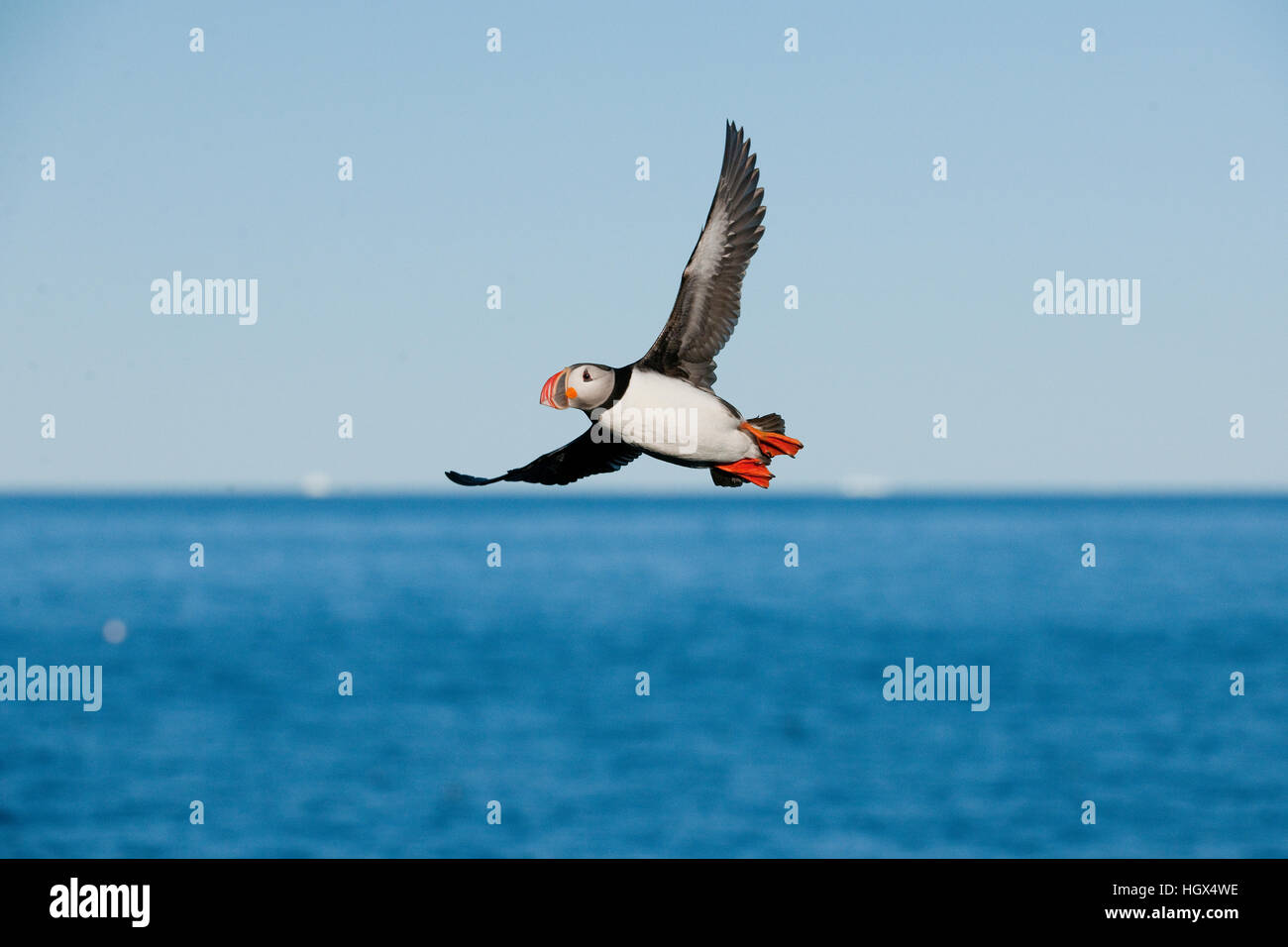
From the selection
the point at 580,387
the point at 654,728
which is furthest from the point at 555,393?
the point at 654,728

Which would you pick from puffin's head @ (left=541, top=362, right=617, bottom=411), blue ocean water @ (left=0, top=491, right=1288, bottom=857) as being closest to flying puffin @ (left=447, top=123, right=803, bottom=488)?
puffin's head @ (left=541, top=362, right=617, bottom=411)

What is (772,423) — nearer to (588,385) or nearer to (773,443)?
(773,443)

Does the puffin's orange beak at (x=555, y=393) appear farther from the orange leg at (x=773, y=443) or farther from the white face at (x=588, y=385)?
the orange leg at (x=773, y=443)

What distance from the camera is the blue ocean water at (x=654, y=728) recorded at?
1441 inches

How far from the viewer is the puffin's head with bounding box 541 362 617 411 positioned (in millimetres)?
3961

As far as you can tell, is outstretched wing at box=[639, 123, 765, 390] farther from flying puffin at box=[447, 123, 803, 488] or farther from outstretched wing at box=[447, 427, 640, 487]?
outstretched wing at box=[447, 427, 640, 487]

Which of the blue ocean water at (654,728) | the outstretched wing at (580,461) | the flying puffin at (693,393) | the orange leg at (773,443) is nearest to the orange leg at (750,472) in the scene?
the flying puffin at (693,393)

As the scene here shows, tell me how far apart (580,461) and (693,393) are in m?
0.53

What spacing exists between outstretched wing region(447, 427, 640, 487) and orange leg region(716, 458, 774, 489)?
68 cm

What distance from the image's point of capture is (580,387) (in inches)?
159

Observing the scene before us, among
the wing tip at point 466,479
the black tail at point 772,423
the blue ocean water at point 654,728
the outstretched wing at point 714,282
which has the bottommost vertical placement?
the blue ocean water at point 654,728

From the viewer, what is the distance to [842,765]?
43219 millimetres

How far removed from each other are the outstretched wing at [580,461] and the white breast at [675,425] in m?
0.26
